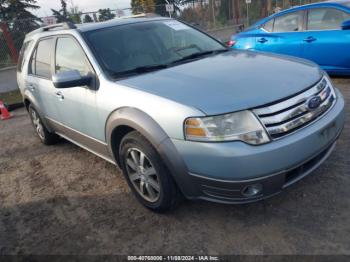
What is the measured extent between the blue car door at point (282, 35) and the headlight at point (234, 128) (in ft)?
14.8

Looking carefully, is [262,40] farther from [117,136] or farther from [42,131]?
[117,136]

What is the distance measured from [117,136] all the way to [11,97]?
26.2ft

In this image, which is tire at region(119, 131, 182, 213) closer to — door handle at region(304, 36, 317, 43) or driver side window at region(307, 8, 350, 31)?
door handle at region(304, 36, 317, 43)

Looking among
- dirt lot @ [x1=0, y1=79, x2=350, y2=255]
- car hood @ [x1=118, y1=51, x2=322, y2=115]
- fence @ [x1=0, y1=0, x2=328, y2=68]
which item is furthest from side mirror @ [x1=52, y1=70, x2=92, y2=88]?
fence @ [x1=0, y1=0, x2=328, y2=68]

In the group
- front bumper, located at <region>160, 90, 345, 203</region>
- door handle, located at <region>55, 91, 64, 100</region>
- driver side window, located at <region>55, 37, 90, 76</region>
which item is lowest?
front bumper, located at <region>160, 90, 345, 203</region>

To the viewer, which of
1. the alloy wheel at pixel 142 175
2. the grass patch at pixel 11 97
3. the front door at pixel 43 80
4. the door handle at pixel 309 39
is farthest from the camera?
the grass patch at pixel 11 97

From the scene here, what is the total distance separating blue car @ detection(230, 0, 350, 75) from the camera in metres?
5.77

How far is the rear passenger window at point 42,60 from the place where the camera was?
14.1 feet

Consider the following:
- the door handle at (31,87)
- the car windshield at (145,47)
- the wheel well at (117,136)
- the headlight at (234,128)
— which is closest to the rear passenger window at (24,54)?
the door handle at (31,87)

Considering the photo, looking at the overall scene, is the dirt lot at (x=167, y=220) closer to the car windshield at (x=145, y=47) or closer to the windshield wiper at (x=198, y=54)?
the car windshield at (x=145, y=47)

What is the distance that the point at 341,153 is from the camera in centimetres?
367

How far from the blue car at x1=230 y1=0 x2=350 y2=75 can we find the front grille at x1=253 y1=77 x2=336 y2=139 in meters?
3.40

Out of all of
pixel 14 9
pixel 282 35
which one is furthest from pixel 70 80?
pixel 14 9

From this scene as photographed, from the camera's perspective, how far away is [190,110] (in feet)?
8.15
